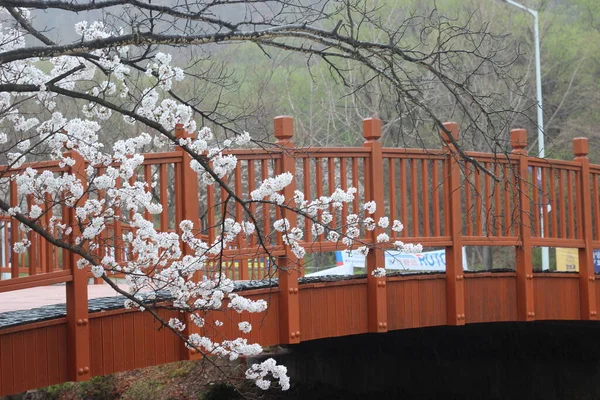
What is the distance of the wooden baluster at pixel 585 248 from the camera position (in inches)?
400

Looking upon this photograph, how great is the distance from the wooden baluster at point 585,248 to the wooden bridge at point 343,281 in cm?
1

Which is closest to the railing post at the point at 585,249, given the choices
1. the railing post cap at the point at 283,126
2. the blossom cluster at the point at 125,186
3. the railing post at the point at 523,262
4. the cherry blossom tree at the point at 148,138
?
the railing post at the point at 523,262

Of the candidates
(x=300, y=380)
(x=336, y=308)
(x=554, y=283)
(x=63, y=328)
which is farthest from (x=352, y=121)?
(x=63, y=328)

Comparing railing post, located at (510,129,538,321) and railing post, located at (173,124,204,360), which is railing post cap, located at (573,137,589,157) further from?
railing post, located at (173,124,204,360)

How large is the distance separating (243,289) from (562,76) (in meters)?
24.9

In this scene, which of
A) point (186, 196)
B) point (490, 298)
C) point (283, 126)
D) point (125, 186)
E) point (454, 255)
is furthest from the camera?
point (490, 298)

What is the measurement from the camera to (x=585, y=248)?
1027 cm

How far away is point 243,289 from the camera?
746 centimetres

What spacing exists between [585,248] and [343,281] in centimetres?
346

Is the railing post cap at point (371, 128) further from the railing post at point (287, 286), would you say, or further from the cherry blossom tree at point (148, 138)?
the cherry blossom tree at point (148, 138)

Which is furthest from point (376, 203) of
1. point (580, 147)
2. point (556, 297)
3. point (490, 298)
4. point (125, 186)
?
point (580, 147)

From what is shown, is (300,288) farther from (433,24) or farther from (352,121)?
(352,121)

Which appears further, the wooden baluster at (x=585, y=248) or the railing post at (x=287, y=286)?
the wooden baluster at (x=585, y=248)

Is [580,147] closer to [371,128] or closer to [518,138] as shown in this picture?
[518,138]
